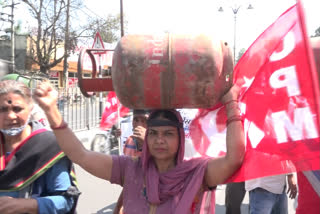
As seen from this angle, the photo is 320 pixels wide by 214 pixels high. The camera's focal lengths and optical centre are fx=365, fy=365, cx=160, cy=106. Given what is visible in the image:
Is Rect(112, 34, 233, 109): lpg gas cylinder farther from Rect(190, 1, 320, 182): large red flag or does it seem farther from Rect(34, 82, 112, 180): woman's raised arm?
Rect(34, 82, 112, 180): woman's raised arm

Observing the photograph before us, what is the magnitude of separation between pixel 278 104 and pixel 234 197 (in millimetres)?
2564

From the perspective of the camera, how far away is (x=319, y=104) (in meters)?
1.38

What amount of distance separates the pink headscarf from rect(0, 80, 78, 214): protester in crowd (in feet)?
1.62

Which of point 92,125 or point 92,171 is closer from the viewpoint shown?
point 92,171

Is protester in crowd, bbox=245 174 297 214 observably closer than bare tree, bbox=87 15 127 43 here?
Yes

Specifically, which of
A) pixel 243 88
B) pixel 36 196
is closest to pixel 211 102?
pixel 243 88

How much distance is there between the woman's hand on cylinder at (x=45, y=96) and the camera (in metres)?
1.93

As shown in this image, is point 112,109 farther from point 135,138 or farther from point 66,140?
point 66,140

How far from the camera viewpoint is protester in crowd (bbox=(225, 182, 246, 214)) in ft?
13.4

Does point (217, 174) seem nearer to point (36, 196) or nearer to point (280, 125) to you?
point (280, 125)

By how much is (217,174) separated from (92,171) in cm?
69

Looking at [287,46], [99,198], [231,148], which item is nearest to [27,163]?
[231,148]

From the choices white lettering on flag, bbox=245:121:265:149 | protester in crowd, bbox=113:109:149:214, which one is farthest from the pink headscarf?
protester in crowd, bbox=113:109:149:214

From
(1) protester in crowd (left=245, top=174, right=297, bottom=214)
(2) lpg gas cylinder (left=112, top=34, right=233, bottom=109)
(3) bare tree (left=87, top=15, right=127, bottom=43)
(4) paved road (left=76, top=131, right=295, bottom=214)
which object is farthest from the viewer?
(3) bare tree (left=87, top=15, right=127, bottom=43)
